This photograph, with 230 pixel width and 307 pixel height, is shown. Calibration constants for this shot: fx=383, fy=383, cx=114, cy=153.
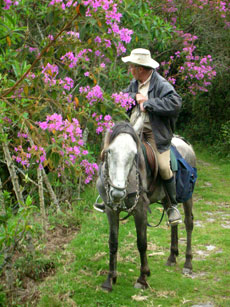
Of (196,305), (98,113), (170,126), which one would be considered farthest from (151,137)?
(196,305)

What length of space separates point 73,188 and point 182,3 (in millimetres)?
6992

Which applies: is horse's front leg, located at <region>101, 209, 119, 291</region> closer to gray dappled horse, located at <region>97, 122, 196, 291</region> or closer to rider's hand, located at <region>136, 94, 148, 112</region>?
gray dappled horse, located at <region>97, 122, 196, 291</region>

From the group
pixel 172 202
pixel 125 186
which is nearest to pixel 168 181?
pixel 172 202

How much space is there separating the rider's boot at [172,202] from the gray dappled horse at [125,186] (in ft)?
0.43

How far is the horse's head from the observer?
3.93m

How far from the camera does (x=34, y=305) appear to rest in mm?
A: 4691

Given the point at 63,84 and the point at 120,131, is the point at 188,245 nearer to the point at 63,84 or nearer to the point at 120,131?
the point at 120,131

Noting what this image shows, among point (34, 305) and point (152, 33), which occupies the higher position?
point (152, 33)

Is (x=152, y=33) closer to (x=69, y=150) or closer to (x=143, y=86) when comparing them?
(x=143, y=86)

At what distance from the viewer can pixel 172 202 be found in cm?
531

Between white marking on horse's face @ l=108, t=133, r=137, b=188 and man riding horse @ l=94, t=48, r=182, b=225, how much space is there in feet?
2.32

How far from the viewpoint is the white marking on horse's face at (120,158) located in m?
3.95

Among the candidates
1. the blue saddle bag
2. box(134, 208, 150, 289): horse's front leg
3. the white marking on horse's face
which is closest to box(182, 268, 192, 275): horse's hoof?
box(134, 208, 150, 289): horse's front leg

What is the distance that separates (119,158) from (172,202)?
5.29ft
